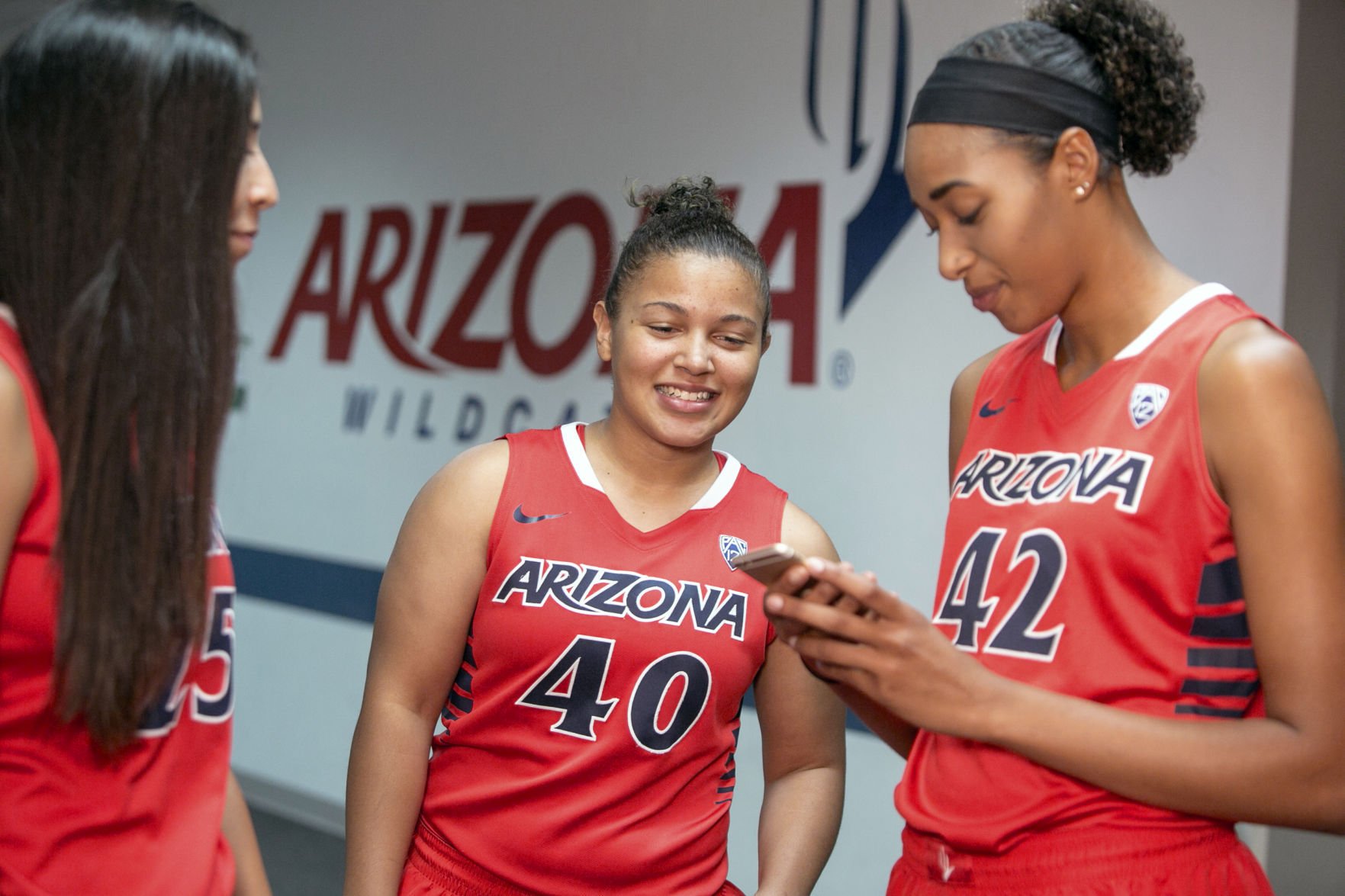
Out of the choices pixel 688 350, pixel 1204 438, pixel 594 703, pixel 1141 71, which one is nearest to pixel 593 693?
pixel 594 703

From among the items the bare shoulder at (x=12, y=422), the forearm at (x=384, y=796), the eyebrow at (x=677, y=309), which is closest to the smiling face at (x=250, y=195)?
the bare shoulder at (x=12, y=422)

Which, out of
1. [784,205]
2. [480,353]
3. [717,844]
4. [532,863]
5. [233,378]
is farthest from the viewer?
[480,353]

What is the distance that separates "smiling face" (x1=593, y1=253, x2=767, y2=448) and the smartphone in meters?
0.48

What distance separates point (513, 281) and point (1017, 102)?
9.76 ft

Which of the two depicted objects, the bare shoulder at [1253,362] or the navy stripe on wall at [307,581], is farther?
the navy stripe on wall at [307,581]

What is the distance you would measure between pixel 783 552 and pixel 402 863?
2.70 feet

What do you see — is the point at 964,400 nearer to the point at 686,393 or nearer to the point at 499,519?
the point at 686,393

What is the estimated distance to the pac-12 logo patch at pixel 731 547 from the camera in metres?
1.67

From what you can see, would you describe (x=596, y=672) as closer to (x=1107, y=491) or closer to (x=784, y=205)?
(x=1107, y=491)

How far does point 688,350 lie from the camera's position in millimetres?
1676

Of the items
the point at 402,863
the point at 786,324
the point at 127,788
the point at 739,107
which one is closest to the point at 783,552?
the point at 127,788

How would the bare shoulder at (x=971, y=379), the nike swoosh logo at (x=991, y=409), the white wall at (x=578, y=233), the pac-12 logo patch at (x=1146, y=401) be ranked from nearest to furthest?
the pac-12 logo patch at (x=1146, y=401), the nike swoosh logo at (x=991, y=409), the bare shoulder at (x=971, y=379), the white wall at (x=578, y=233)

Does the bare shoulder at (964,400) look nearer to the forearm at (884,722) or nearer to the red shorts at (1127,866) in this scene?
the forearm at (884,722)

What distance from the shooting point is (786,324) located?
10.9 ft
